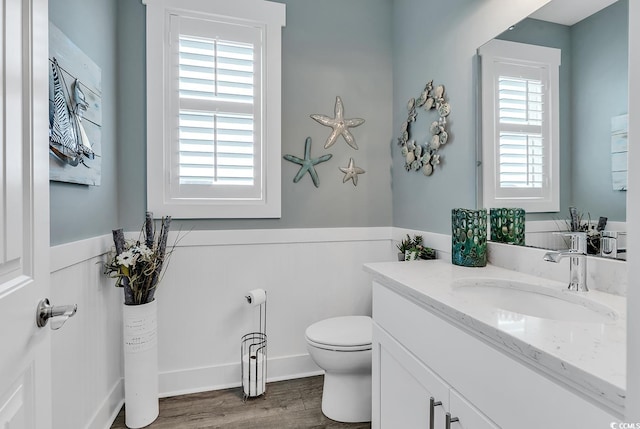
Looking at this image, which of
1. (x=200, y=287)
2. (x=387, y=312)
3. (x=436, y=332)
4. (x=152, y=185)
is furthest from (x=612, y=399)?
(x=152, y=185)

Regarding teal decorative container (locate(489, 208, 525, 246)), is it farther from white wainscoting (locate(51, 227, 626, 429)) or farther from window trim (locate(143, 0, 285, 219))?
window trim (locate(143, 0, 285, 219))

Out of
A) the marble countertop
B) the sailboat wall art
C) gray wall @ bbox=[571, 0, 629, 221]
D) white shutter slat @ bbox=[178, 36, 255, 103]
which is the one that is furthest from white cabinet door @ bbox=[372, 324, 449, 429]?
white shutter slat @ bbox=[178, 36, 255, 103]

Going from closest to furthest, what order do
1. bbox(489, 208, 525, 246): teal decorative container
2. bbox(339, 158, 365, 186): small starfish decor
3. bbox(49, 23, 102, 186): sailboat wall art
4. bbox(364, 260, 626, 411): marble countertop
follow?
bbox(364, 260, 626, 411): marble countertop < bbox(49, 23, 102, 186): sailboat wall art < bbox(489, 208, 525, 246): teal decorative container < bbox(339, 158, 365, 186): small starfish decor

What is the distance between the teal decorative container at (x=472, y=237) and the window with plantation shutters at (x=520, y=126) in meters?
0.11

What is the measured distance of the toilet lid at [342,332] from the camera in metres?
1.71

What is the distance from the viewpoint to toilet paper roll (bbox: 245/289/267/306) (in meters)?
2.04

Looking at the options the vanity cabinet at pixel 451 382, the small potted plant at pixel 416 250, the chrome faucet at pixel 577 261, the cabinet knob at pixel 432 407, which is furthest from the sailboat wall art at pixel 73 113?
the chrome faucet at pixel 577 261

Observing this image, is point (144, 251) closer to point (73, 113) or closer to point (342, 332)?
point (73, 113)

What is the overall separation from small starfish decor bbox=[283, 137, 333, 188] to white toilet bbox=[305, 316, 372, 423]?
3.17ft

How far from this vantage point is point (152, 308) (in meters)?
1.80

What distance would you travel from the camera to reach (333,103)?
7.62 ft

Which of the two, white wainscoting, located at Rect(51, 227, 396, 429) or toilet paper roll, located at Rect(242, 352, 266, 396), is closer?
white wainscoting, located at Rect(51, 227, 396, 429)

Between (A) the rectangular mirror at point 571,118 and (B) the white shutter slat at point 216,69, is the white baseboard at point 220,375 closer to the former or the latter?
(A) the rectangular mirror at point 571,118

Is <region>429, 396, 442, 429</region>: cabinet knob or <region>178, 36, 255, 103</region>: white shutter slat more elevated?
<region>178, 36, 255, 103</region>: white shutter slat
